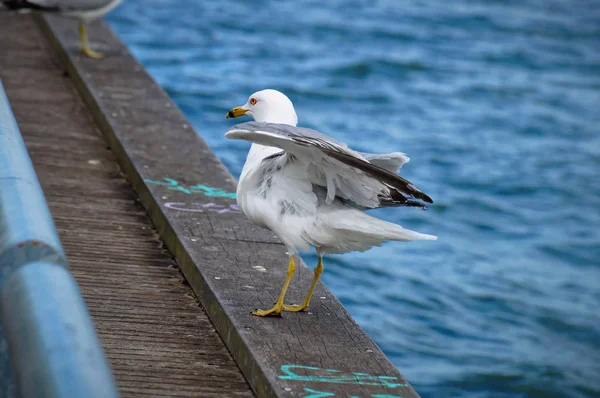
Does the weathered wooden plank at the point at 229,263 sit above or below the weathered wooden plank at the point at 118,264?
above

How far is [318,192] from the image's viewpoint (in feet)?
12.1

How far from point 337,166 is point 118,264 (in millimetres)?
1343

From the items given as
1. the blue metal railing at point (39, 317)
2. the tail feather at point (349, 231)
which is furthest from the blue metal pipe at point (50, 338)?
the tail feather at point (349, 231)

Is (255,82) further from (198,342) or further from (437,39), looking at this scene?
(198,342)

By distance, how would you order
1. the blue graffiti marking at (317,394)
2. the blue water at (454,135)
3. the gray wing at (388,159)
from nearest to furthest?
the blue graffiti marking at (317,394), the gray wing at (388,159), the blue water at (454,135)

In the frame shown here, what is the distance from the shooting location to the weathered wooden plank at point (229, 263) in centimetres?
333

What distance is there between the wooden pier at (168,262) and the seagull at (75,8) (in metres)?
0.81

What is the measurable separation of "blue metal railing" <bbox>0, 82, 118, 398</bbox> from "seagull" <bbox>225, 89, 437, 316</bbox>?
1529 mm

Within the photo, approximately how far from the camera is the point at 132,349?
3506 millimetres

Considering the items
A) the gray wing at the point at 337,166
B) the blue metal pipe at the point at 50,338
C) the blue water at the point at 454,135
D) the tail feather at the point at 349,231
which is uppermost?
the blue metal pipe at the point at 50,338

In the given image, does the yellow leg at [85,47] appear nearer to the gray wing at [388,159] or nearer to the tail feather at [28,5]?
the tail feather at [28,5]

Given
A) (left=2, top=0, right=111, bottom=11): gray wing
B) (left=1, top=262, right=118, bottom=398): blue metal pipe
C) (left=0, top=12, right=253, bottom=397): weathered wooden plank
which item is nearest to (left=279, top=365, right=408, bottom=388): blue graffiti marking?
(left=0, top=12, right=253, bottom=397): weathered wooden plank

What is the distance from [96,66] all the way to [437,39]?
9871mm

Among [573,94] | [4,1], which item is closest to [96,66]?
[4,1]
